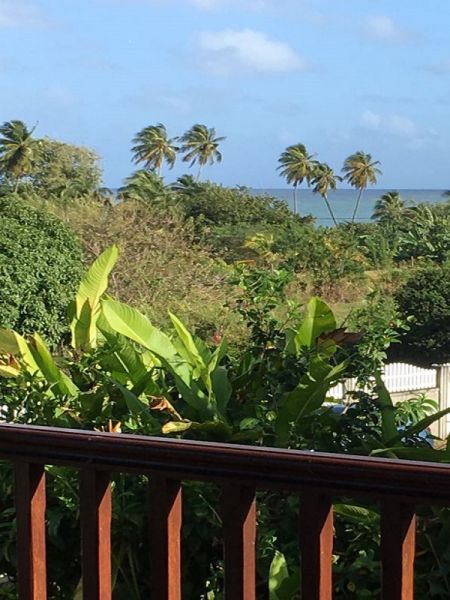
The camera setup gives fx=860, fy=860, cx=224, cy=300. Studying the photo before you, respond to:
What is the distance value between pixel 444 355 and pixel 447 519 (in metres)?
21.0

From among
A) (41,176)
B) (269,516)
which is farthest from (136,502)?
(41,176)

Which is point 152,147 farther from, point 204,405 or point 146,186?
point 204,405

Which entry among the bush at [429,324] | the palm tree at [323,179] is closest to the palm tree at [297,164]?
the palm tree at [323,179]

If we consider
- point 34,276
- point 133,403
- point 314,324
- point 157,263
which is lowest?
point 133,403

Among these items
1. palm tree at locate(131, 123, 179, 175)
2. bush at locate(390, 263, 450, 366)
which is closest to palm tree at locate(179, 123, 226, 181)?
palm tree at locate(131, 123, 179, 175)

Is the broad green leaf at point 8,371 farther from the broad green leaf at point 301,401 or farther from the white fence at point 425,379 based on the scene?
the white fence at point 425,379

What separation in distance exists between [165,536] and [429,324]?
21.4m

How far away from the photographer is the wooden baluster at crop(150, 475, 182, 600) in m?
1.47

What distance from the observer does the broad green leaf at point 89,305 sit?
2.79 metres

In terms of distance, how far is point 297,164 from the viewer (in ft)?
185

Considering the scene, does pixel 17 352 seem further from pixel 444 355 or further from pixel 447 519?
pixel 444 355

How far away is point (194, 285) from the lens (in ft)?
58.1

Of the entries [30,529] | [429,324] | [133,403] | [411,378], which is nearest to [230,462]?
[30,529]

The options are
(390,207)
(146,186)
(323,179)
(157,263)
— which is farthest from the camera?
(323,179)
